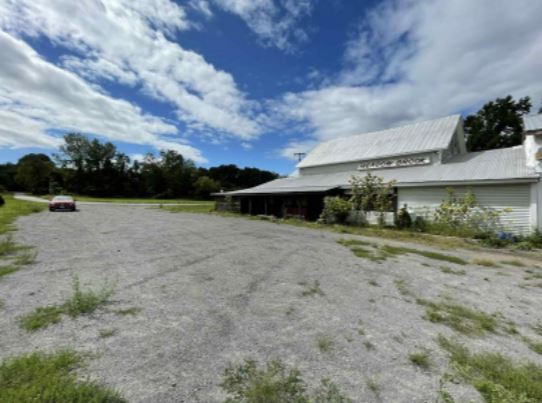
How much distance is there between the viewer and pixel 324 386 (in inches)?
89.1

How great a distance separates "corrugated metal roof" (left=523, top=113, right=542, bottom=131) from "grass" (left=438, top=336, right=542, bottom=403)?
12911 mm

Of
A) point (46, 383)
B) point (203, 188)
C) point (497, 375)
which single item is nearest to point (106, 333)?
point (46, 383)

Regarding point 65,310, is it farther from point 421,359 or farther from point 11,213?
point 11,213

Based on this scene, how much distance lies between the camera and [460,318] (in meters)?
3.72

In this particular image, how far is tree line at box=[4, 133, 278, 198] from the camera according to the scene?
5741 centimetres

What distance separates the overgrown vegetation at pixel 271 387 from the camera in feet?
6.81

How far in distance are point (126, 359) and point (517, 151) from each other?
19.3 m

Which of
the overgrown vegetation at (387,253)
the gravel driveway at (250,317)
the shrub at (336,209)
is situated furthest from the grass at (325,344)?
the shrub at (336,209)

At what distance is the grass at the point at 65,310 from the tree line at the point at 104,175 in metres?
54.8

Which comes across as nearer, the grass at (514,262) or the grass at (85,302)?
the grass at (85,302)

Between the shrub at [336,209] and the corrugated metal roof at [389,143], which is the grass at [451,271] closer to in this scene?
the shrub at [336,209]

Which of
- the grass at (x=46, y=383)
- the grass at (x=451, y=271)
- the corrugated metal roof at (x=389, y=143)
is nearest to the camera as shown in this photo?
the grass at (x=46, y=383)

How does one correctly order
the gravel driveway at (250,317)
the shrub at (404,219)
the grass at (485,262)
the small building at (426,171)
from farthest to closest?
1. the shrub at (404,219)
2. the small building at (426,171)
3. the grass at (485,262)
4. the gravel driveway at (250,317)

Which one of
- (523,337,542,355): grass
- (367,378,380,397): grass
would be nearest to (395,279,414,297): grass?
(523,337,542,355): grass
